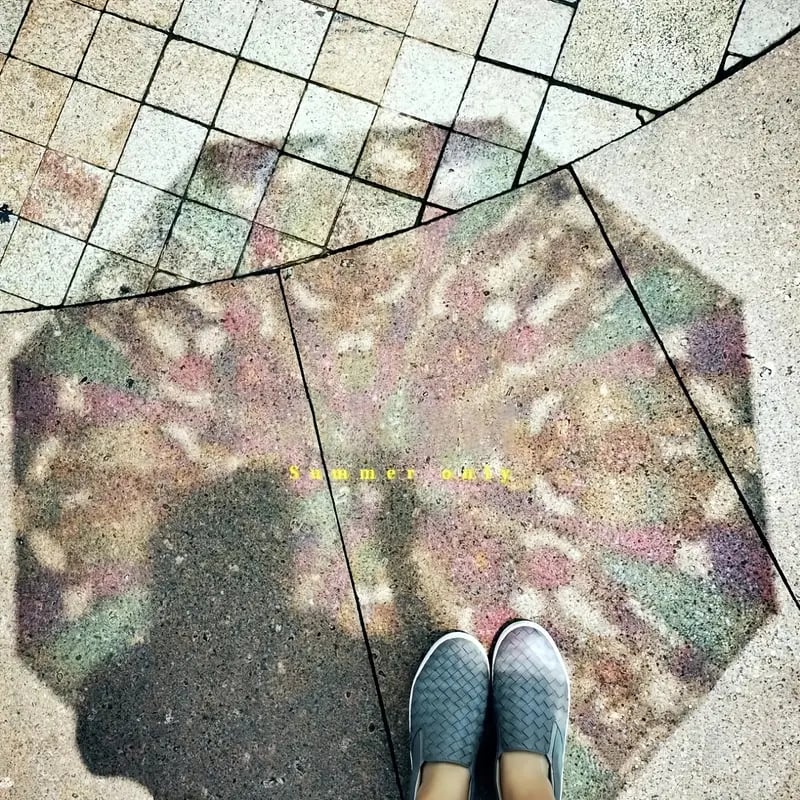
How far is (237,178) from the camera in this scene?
2588 millimetres

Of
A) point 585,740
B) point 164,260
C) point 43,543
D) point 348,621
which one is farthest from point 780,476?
point 43,543

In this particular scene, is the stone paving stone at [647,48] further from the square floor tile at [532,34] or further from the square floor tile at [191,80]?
the square floor tile at [191,80]

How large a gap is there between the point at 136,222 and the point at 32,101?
656 mm

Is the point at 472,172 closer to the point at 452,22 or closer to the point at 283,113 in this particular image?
the point at 452,22

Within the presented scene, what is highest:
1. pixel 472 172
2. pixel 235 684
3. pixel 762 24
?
pixel 762 24

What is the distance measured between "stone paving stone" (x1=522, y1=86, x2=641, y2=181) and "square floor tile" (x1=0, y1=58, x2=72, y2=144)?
1.85 meters

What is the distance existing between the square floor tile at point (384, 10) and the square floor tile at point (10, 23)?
128 cm

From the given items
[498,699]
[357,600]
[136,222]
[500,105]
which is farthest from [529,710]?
[136,222]

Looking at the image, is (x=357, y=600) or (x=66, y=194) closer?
(x=357, y=600)

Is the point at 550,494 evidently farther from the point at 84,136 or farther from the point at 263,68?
the point at 84,136

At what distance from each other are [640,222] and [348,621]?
181 cm

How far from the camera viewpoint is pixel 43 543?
255 cm

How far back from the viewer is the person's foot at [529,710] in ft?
7.63

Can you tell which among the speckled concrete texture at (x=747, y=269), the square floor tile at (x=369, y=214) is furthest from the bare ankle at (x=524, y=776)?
the square floor tile at (x=369, y=214)
